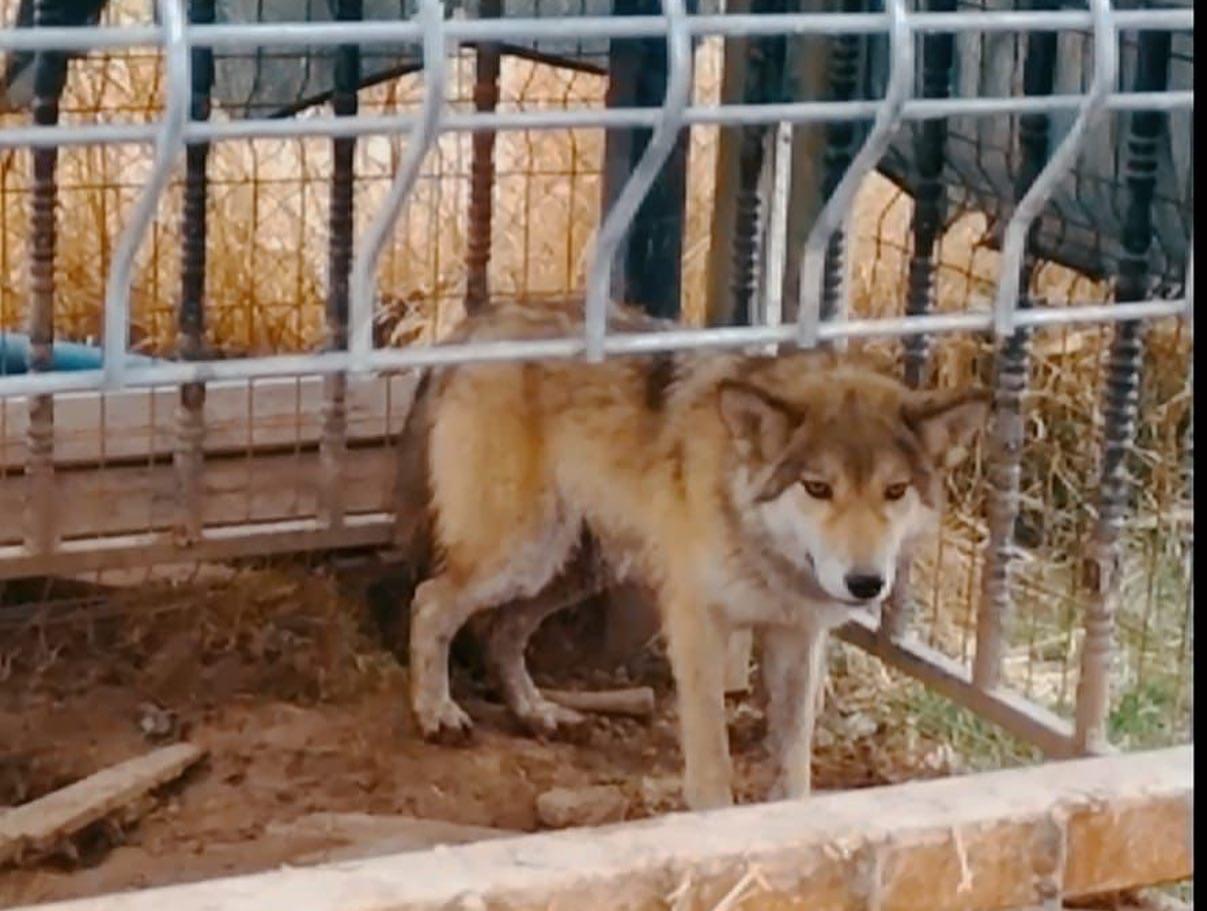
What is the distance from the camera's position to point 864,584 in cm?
419

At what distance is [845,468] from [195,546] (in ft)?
5.01

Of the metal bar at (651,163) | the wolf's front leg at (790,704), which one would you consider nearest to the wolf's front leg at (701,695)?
the wolf's front leg at (790,704)

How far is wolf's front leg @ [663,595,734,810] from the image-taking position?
4.59 meters

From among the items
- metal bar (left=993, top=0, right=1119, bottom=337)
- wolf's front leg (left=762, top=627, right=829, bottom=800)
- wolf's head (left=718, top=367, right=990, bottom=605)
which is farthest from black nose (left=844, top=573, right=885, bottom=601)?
metal bar (left=993, top=0, right=1119, bottom=337)

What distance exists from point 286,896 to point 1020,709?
6.53ft

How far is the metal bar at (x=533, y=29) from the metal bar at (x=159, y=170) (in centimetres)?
3

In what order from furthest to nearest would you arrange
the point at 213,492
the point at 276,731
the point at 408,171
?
the point at 213,492
the point at 276,731
the point at 408,171

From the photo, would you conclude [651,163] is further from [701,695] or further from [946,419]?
[701,695]

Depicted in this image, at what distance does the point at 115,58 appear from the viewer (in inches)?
266

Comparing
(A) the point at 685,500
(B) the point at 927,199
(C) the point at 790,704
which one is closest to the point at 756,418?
(A) the point at 685,500

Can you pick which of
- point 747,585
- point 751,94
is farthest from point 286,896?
point 751,94

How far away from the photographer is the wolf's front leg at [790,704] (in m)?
4.76

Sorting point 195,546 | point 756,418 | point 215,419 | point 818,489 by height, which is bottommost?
point 195,546

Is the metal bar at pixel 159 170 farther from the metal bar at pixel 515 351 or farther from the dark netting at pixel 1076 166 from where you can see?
the dark netting at pixel 1076 166
